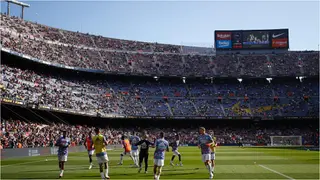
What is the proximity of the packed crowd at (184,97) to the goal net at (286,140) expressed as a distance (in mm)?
9020

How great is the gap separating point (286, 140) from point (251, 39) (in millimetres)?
31701

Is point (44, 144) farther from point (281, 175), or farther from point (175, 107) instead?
point (175, 107)

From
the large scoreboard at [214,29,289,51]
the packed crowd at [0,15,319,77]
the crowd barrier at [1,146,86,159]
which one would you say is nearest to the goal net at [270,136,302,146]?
the packed crowd at [0,15,319,77]

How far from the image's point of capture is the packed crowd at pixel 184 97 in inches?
2857

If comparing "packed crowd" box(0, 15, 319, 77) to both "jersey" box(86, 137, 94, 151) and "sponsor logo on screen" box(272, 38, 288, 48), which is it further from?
"jersey" box(86, 137, 94, 151)

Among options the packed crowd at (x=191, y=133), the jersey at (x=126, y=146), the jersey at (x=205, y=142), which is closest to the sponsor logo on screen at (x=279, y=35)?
the packed crowd at (x=191, y=133)

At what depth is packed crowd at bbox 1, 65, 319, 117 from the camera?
7256 centimetres

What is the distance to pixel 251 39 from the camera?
9412 cm

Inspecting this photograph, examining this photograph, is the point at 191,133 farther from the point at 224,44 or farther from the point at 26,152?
the point at 26,152

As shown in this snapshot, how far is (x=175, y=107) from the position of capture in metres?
81.8

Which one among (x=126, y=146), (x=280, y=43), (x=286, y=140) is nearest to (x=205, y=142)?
(x=126, y=146)

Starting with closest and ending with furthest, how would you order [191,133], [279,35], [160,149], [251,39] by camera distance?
1. [160,149]
2. [191,133]
3. [279,35]
4. [251,39]

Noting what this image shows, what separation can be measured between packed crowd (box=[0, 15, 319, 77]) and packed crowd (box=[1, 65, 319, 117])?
334 cm

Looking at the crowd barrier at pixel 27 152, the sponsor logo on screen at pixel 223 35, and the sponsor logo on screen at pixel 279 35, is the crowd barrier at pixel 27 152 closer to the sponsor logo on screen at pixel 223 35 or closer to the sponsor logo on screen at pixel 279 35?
the sponsor logo on screen at pixel 223 35
